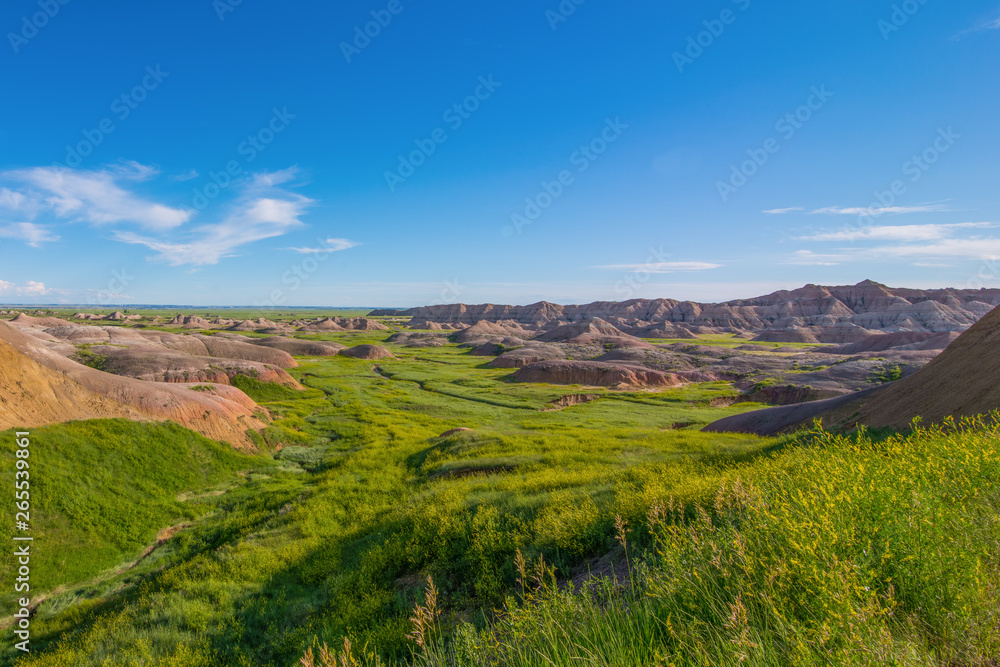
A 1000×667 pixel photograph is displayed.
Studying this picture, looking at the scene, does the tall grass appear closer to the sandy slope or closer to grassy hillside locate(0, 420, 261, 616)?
grassy hillside locate(0, 420, 261, 616)

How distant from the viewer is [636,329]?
162 m

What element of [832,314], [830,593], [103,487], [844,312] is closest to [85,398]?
[103,487]

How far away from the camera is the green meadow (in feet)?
11.3

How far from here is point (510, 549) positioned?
364 inches

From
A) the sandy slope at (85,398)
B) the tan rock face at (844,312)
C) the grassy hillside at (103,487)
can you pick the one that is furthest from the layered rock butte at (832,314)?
the grassy hillside at (103,487)

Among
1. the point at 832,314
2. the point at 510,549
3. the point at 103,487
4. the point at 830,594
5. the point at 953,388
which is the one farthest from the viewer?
the point at 832,314

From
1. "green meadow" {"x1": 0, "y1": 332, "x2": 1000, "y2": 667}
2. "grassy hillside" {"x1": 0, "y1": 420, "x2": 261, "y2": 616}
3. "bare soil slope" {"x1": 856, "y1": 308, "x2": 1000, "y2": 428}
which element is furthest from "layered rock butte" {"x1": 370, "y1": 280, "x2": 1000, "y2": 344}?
"grassy hillside" {"x1": 0, "y1": 420, "x2": 261, "y2": 616}

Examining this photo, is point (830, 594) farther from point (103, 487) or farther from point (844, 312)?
point (844, 312)

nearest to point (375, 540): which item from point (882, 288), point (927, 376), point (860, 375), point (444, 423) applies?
point (927, 376)

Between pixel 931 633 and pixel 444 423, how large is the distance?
39.0 meters

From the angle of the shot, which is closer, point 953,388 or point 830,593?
point 830,593

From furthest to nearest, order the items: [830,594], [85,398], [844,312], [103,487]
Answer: [844,312] < [85,398] < [103,487] < [830,594]

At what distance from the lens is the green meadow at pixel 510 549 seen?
3.45 meters

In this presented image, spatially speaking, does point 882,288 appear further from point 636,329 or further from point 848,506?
point 848,506
